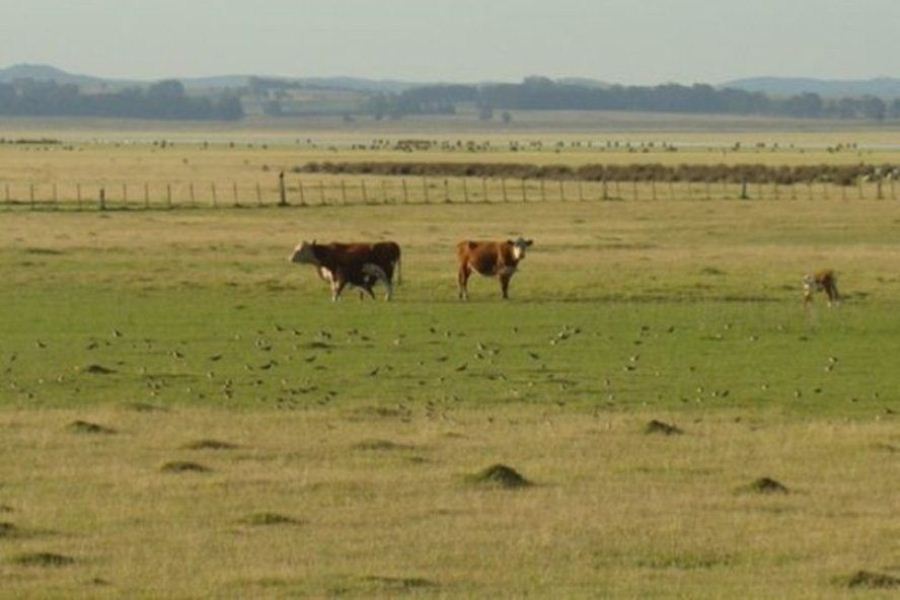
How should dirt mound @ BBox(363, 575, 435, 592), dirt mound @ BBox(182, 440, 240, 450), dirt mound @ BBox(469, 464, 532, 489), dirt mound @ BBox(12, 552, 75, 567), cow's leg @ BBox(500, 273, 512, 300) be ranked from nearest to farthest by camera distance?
dirt mound @ BBox(363, 575, 435, 592) < dirt mound @ BBox(12, 552, 75, 567) < dirt mound @ BBox(469, 464, 532, 489) < dirt mound @ BBox(182, 440, 240, 450) < cow's leg @ BBox(500, 273, 512, 300)

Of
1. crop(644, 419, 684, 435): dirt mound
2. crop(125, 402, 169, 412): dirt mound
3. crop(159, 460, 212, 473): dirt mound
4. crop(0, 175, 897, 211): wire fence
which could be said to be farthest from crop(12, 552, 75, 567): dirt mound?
crop(0, 175, 897, 211): wire fence

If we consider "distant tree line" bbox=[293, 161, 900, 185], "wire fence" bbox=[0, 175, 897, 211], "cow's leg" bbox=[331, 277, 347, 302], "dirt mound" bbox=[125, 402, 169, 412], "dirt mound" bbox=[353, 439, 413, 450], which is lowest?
"distant tree line" bbox=[293, 161, 900, 185]

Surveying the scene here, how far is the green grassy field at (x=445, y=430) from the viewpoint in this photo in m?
15.2

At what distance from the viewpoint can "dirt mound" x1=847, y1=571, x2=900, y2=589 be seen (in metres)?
14.3

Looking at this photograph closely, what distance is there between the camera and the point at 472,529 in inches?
652

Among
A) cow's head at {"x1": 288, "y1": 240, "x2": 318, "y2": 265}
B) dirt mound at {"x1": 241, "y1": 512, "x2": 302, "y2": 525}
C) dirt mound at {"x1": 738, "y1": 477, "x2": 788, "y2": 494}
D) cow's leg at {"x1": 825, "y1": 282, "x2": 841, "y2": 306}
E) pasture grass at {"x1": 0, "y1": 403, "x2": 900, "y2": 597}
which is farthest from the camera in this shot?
cow's head at {"x1": 288, "y1": 240, "x2": 318, "y2": 265}

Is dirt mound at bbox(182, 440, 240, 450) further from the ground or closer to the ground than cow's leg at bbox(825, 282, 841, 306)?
further from the ground

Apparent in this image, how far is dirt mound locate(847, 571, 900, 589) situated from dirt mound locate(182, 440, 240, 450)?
8.08 m

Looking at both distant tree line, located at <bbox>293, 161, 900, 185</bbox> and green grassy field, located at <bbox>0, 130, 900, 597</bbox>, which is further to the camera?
distant tree line, located at <bbox>293, 161, 900, 185</bbox>

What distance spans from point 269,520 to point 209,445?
14.6 ft

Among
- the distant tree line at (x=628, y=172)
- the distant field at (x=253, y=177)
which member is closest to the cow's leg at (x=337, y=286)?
the distant field at (x=253, y=177)

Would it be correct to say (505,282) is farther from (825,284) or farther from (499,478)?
(499,478)

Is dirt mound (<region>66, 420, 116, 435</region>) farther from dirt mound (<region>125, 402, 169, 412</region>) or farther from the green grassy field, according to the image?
dirt mound (<region>125, 402, 169, 412</region>)

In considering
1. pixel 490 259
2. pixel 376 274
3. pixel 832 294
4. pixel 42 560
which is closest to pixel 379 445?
pixel 42 560
